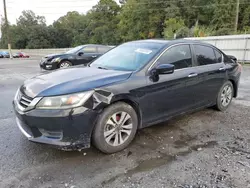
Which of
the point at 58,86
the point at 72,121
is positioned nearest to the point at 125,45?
the point at 58,86

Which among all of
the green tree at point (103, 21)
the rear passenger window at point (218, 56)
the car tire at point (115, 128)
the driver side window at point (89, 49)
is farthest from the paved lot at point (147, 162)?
the green tree at point (103, 21)

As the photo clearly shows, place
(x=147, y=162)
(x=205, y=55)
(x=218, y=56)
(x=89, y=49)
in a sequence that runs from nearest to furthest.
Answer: (x=147, y=162) → (x=205, y=55) → (x=218, y=56) → (x=89, y=49)

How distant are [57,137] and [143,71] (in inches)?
58.4

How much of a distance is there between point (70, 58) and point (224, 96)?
773 centimetres

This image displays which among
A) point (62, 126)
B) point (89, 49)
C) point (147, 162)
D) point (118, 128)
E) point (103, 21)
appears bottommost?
point (147, 162)

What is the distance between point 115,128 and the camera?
301 centimetres

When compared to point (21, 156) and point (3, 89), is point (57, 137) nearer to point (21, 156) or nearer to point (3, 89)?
point (21, 156)

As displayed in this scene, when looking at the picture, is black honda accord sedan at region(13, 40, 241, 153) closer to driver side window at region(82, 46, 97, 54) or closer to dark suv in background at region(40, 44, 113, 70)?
dark suv in background at region(40, 44, 113, 70)

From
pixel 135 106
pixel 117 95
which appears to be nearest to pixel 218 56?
pixel 135 106

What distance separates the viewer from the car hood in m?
2.75

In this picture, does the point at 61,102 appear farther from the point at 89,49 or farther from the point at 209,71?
the point at 89,49

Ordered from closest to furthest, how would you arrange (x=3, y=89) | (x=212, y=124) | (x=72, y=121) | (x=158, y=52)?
1. (x=72, y=121)
2. (x=158, y=52)
3. (x=212, y=124)
4. (x=3, y=89)

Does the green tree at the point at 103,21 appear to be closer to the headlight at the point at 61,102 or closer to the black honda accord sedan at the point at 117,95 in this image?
the black honda accord sedan at the point at 117,95

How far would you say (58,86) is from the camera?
2.82 metres
